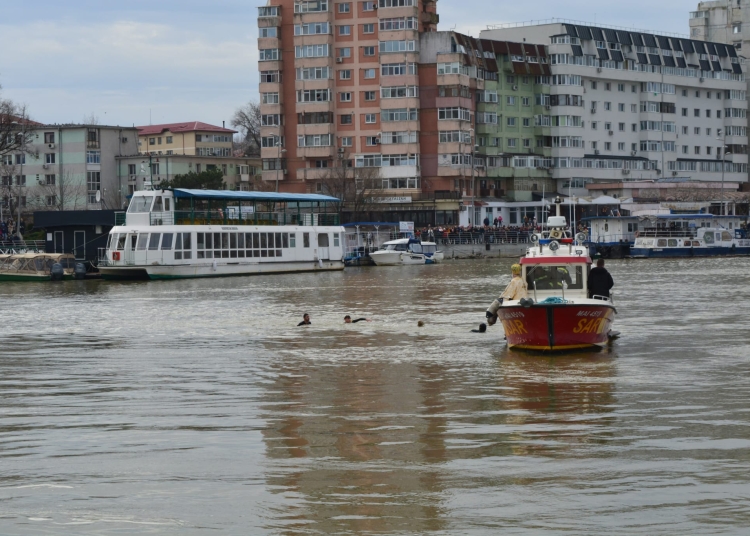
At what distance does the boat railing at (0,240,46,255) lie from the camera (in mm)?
Answer: 78812

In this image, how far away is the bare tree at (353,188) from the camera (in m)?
118

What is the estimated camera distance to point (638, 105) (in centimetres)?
14588

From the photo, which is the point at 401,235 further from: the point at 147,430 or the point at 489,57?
the point at 147,430

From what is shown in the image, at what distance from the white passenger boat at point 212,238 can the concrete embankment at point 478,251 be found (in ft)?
68.3

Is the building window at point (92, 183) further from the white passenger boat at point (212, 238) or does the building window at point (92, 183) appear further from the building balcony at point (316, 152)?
the white passenger boat at point (212, 238)

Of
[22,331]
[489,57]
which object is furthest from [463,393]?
[489,57]

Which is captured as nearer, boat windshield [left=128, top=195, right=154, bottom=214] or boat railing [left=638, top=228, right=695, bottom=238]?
boat windshield [left=128, top=195, right=154, bottom=214]

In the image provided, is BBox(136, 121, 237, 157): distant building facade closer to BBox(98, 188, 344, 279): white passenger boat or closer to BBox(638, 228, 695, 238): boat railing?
BBox(638, 228, 695, 238): boat railing

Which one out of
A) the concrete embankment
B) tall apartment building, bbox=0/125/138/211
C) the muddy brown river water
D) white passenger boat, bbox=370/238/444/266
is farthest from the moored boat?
tall apartment building, bbox=0/125/138/211

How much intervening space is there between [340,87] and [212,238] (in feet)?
181

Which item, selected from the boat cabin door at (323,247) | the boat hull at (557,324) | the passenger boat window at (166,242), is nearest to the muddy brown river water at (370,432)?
the boat hull at (557,324)

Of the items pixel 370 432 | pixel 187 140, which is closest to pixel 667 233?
pixel 187 140

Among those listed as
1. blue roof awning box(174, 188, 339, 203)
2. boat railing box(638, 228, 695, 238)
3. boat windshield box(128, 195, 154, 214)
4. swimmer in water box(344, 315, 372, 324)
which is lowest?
swimmer in water box(344, 315, 372, 324)

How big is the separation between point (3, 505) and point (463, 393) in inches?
362
